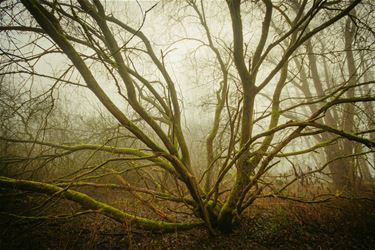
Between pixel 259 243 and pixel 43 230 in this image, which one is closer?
pixel 259 243

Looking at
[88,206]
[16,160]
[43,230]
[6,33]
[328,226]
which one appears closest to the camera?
[6,33]

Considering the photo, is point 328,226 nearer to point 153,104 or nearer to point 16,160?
point 153,104

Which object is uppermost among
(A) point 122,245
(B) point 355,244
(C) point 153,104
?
(C) point 153,104

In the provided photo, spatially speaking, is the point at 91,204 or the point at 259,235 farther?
the point at 259,235

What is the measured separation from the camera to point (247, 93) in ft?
9.78

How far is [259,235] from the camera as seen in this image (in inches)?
135

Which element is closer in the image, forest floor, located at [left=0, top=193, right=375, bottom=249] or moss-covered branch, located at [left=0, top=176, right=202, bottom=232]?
moss-covered branch, located at [left=0, top=176, right=202, bottom=232]

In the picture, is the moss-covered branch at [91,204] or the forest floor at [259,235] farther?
the forest floor at [259,235]

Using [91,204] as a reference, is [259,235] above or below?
below

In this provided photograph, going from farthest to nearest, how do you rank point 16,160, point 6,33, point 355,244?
point 16,160 → point 355,244 → point 6,33

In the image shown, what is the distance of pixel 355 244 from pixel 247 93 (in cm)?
276

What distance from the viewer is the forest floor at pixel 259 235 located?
10.5ft

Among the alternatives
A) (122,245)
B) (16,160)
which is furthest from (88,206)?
(16,160)

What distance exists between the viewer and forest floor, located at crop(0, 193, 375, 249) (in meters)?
3.21
